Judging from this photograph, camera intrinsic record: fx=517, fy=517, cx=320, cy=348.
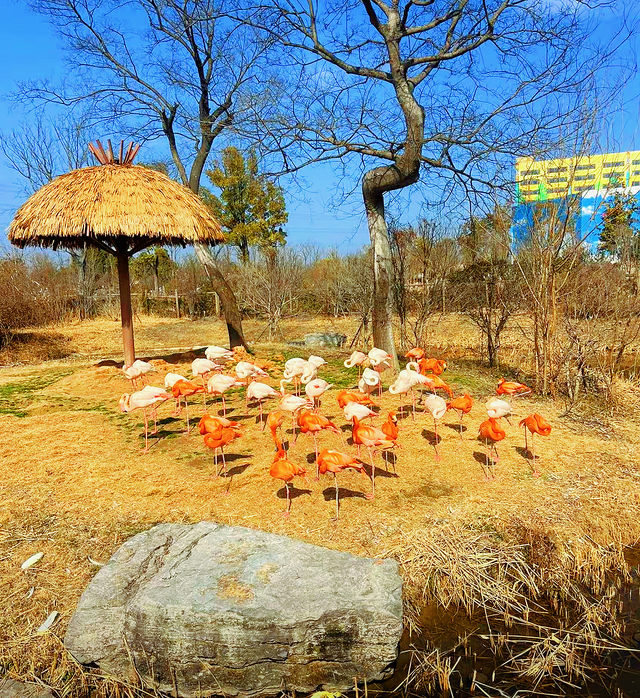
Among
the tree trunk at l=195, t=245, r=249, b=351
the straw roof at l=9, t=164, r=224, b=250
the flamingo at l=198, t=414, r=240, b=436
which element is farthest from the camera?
the tree trunk at l=195, t=245, r=249, b=351

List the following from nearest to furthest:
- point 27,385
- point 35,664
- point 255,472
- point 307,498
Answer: point 35,664, point 307,498, point 255,472, point 27,385

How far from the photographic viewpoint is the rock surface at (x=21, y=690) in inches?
103

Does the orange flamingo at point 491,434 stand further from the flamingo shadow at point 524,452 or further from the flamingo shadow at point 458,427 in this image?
the flamingo shadow at point 458,427

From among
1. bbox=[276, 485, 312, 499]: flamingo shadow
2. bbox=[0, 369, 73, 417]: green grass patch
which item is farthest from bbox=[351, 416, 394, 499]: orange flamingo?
bbox=[0, 369, 73, 417]: green grass patch

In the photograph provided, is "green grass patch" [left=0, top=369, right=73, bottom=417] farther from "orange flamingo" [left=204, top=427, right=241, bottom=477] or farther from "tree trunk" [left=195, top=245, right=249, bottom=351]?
"orange flamingo" [left=204, top=427, right=241, bottom=477]

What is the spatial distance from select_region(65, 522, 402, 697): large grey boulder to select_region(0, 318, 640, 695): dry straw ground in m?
0.30

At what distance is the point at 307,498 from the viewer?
4.30 m

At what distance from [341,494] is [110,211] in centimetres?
587

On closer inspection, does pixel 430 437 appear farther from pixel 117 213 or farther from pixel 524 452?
pixel 117 213

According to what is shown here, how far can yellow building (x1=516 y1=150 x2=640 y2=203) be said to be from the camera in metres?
6.09

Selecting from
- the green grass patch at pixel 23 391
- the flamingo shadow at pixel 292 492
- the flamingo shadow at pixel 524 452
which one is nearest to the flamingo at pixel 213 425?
the flamingo shadow at pixel 292 492

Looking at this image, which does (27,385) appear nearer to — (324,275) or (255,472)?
(255,472)

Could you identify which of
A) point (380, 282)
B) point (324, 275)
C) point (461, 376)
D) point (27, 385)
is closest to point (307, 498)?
point (380, 282)

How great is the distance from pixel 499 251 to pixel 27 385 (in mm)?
8145
